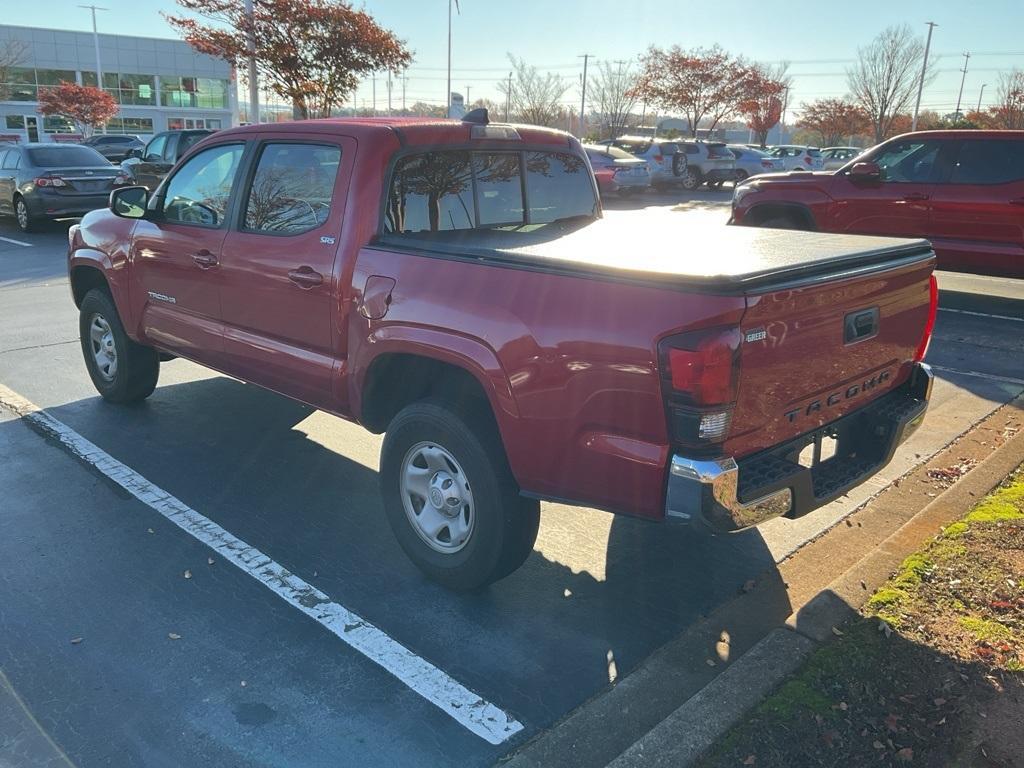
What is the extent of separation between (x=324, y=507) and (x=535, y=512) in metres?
1.54

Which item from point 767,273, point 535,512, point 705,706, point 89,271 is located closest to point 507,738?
point 705,706

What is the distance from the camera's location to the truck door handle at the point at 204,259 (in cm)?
466

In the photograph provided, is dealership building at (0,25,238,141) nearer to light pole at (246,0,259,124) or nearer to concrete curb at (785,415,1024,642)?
light pole at (246,0,259,124)

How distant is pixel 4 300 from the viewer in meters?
9.57

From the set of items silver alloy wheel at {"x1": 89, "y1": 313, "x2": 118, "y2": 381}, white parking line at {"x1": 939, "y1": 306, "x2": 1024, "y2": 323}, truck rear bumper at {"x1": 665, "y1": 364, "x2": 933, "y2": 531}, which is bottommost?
white parking line at {"x1": 939, "y1": 306, "x2": 1024, "y2": 323}

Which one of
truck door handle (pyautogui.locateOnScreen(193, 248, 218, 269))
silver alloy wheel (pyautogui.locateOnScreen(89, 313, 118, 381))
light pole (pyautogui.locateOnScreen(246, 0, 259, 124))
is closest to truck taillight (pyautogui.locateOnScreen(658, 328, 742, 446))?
truck door handle (pyautogui.locateOnScreen(193, 248, 218, 269))

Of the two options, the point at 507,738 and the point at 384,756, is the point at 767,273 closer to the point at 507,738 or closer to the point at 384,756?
the point at 507,738

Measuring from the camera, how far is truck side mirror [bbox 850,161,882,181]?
9891mm

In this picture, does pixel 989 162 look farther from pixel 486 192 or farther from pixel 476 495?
pixel 476 495

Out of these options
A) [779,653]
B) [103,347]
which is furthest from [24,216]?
[779,653]

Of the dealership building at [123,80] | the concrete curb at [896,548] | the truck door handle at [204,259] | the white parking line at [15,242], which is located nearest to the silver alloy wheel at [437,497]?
the concrete curb at [896,548]

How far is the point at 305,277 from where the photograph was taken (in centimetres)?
404

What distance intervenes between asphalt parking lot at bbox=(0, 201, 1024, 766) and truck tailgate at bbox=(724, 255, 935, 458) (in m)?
0.64

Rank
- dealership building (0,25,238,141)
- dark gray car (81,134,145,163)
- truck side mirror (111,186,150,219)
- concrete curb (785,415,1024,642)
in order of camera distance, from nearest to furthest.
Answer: concrete curb (785,415,1024,642) < truck side mirror (111,186,150,219) < dark gray car (81,134,145,163) < dealership building (0,25,238,141)
